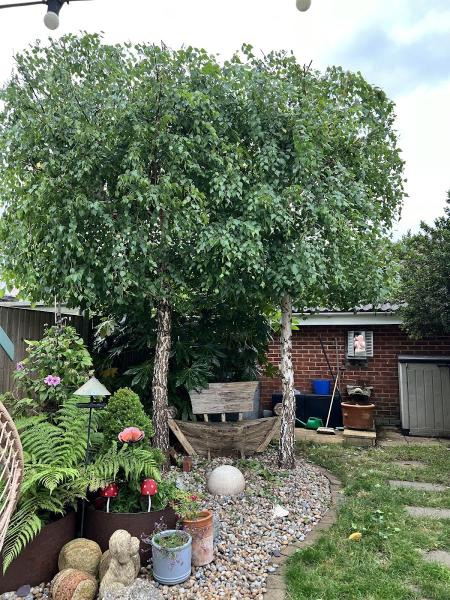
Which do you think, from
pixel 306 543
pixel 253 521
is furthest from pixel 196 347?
pixel 306 543

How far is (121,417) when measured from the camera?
332 centimetres

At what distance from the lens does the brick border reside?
257 cm

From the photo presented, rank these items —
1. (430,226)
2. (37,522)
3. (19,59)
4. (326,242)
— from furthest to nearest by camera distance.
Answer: (430,226) → (326,242) → (19,59) → (37,522)

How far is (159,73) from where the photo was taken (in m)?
3.94

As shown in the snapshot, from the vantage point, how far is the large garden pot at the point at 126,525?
2.79 meters

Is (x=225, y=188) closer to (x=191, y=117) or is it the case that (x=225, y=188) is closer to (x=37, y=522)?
(x=191, y=117)

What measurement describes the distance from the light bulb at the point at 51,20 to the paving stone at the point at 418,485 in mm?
5019

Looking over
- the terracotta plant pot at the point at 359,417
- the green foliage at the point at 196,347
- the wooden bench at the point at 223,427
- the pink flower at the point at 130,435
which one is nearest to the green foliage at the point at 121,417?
the pink flower at the point at 130,435

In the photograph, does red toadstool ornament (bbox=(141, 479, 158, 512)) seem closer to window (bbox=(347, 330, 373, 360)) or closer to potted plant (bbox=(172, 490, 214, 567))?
potted plant (bbox=(172, 490, 214, 567))

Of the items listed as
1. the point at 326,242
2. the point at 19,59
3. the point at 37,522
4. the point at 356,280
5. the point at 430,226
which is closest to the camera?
the point at 37,522

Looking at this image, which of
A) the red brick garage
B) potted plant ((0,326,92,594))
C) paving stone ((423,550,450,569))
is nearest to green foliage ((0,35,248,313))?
potted plant ((0,326,92,594))

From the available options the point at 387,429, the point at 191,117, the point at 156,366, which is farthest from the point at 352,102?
the point at 387,429

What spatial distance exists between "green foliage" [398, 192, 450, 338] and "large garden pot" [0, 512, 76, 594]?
5761mm

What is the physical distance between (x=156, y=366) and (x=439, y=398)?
5284mm
